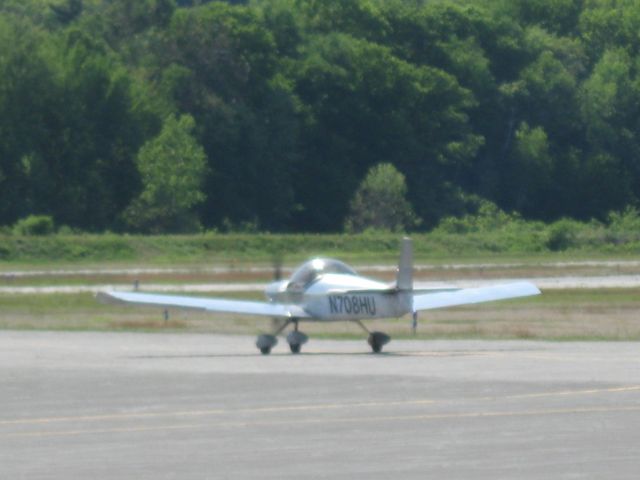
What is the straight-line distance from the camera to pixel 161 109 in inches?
3600

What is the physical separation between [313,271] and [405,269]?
6.25ft

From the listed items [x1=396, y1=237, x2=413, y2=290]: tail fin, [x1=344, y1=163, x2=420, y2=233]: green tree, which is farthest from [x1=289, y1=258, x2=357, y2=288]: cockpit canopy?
[x1=344, y1=163, x2=420, y2=233]: green tree

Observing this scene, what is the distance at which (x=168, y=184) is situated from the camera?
8562 centimetres

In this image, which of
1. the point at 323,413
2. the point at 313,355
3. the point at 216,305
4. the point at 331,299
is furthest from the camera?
the point at 216,305

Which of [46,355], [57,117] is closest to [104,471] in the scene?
[46,355]

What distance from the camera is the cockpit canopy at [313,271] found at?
92.2ft

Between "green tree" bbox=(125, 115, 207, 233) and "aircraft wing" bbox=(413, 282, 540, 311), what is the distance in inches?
2213

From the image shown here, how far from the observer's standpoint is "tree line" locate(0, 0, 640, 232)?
87000 millimetres

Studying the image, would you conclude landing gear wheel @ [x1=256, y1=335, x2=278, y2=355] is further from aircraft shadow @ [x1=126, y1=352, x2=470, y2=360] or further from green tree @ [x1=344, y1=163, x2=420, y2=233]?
green tree @ [x1=344, y1=163, x2=420, y2=233]

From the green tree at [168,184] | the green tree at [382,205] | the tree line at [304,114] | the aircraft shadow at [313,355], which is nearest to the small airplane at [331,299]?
the aircraft shadow at [313,355]

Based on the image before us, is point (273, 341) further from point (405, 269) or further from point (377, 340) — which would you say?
point (405, 269)

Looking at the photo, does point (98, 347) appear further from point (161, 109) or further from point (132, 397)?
point (161, 109)

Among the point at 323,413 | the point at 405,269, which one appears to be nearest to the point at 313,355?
the point at 405,269

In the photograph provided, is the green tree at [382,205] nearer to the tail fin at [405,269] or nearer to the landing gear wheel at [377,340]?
the landing gear wheel at [377,340]
